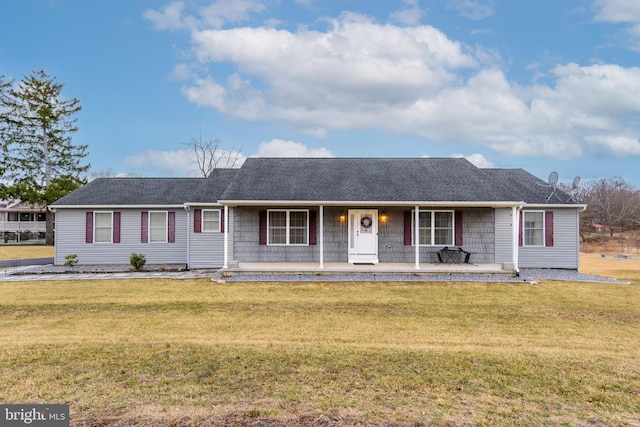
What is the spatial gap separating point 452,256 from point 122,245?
44.9 feet

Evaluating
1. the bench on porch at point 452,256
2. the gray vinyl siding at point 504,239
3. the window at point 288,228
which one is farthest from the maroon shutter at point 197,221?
the gray vinyl siding at point 504,239

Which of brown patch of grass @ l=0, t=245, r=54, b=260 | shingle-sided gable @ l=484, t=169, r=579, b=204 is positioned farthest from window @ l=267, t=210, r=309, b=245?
brown patch of grass @ l=0, t=245, r=54, b=260

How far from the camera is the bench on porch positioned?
44.7 ft

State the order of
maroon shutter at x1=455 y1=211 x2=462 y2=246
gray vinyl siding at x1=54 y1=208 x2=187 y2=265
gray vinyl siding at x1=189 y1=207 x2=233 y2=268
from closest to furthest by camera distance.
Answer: maroon shutter at x1=455 y1=211 x2=462 y2=246
gray vinyl siding at x1=189 y1=207 x2=233 y2=268
gray vinyl siding at x1=54 y1=208 x2=187 y2=265

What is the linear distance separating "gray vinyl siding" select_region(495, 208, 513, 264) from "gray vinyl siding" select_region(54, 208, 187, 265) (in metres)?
12.8

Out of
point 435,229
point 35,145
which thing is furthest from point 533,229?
point 35,145

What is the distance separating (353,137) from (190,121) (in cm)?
1483

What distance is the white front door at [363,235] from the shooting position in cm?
1391

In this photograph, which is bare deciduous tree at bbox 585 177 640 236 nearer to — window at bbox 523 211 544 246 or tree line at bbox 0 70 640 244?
window at bbox 523 211 544 246

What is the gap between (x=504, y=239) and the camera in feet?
46.2

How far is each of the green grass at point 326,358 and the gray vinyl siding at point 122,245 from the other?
247 inches

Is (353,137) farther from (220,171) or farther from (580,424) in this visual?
(580,424)

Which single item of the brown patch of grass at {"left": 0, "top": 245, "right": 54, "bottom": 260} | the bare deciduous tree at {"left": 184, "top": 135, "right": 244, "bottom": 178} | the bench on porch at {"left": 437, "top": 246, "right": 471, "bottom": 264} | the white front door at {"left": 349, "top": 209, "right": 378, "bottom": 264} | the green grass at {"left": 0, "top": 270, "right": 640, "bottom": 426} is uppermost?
the bare deciduous tree at {"left": 184, "top": 135, "right": 244, "bottom": 178}

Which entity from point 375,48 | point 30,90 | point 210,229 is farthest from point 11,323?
point 30,90
